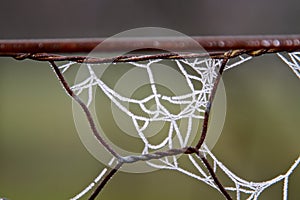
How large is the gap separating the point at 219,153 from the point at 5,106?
1.57 metres

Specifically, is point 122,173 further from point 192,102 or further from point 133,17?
point 192,102

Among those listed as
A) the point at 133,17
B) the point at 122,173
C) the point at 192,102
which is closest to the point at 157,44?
the point at 192,102

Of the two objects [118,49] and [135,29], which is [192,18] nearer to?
[135,29]

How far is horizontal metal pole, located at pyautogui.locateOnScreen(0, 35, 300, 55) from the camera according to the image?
34cm

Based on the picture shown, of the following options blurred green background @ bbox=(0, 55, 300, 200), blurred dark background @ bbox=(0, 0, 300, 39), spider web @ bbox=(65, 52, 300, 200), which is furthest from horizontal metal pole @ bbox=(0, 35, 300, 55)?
blurred dark background @ bbox=(0, 0, 300, 39)

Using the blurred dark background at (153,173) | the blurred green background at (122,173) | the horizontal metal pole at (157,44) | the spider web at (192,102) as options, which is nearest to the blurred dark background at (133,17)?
the blurred dark background at (153,173)

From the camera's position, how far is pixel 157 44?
0.33 m

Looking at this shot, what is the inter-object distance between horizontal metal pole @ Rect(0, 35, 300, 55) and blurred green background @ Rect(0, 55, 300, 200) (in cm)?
229

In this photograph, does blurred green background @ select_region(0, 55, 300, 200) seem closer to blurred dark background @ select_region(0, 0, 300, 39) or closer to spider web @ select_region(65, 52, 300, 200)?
blurred dark background @ select_region(0, 0, 300, 39)

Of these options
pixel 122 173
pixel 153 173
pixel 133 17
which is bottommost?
pixel 122 173

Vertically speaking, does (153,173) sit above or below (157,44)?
below

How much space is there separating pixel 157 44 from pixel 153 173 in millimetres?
2508

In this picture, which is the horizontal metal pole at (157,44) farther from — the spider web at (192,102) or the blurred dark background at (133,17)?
the blurred dark background at (133,17)

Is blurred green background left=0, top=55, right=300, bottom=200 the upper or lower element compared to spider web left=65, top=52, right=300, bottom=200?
lower
